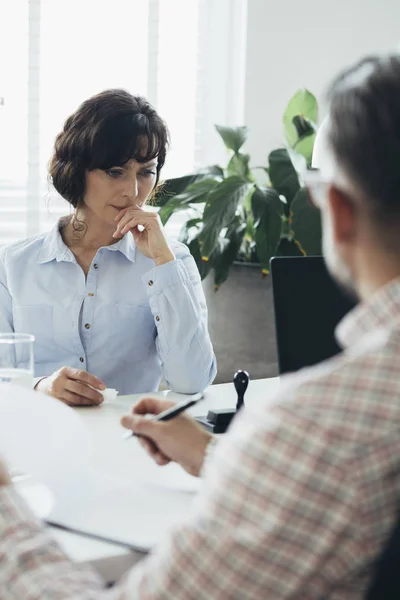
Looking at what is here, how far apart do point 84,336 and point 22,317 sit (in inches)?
6.1

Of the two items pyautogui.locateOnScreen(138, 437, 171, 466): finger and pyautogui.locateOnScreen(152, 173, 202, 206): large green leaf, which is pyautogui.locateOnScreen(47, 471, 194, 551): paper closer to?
pyautogui.locateOnScreen(138, 437, 171, 466): finger

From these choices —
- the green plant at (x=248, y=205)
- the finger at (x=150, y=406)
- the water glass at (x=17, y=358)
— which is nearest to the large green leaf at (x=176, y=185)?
the green plant at (x=248, y=205)

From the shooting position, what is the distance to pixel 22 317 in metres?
2.05

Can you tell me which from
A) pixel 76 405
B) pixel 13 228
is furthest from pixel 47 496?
pixel 13 228

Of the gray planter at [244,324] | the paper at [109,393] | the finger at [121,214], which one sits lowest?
the gray planter at [244,324]

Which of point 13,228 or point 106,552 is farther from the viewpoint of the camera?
point 13,228

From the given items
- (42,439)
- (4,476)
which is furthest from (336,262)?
(42,439)

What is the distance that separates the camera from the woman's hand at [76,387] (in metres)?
1.70

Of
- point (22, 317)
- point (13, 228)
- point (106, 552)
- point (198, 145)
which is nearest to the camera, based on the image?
point (106, 552)

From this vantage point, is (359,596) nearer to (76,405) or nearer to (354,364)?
(354,364)

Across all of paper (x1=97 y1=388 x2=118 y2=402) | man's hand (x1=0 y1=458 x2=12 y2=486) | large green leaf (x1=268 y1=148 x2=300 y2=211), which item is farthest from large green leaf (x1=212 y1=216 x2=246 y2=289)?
man's hand (x1=0 y1=458 x2=12 y2=486)

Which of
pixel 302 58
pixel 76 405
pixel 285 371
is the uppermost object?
pixel 302 58

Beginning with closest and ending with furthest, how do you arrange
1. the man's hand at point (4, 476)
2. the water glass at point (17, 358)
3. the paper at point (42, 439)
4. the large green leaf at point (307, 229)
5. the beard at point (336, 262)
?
the beard at point (336, 262)
the man's hand at point (4, 476)
the paper at point (42, 439)
the water glass at point (17, 358)
the large green leaf at point (307, 229)

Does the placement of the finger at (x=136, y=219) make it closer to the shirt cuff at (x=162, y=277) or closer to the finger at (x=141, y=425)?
the shirt cuff at (x=162, y=277)
